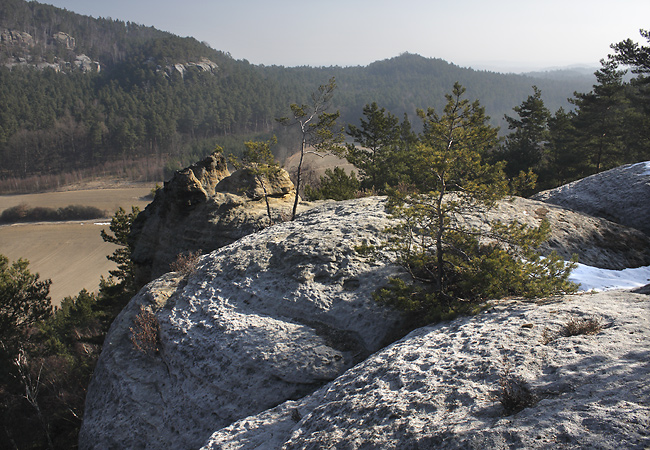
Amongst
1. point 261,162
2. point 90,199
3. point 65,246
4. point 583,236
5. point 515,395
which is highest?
point 261,162

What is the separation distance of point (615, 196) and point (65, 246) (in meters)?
69.1

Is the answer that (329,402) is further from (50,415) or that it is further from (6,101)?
(6,101)

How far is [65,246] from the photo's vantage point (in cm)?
6178

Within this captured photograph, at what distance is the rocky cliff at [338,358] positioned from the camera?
15.9 feet

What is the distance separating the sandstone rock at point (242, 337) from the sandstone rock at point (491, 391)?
51.9 inches

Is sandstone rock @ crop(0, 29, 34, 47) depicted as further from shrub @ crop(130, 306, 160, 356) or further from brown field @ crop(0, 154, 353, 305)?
shrub @ crop(130, 306, 160, 356)

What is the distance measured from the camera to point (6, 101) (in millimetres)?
120312

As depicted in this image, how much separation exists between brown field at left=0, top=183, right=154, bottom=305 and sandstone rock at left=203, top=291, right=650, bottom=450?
48228 mm

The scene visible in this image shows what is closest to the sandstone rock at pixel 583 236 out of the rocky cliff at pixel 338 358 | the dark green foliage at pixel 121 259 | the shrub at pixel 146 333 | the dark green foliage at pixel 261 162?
the rocky cliff at pixel 338 358

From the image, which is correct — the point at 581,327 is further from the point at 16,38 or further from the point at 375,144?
the point at 16,38

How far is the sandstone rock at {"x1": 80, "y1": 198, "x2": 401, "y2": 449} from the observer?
326 inches

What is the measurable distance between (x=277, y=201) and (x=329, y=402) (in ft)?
46.1

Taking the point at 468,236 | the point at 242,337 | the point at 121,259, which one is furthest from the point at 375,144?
the point at 242,337

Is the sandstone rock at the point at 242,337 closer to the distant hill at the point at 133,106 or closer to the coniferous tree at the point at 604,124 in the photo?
the coniferous tree at the point at 604,124
